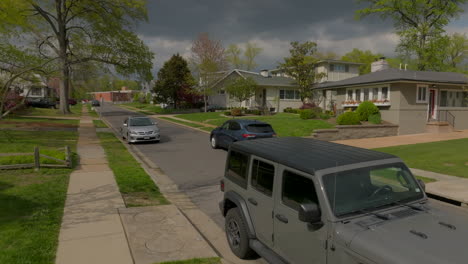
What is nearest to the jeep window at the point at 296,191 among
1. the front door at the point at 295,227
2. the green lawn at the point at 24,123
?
the front door at the point at 295,227

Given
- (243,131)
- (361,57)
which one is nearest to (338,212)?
(243,131)

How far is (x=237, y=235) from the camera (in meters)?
5.02

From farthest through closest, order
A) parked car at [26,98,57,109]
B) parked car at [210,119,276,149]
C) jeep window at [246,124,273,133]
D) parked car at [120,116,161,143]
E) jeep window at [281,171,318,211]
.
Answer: parked car at [26,98,57,109]
parked car at [120,116,161,143]
jeep window at [246,124,273,133]
parked car at [210,119,276,149]
jeep window at [281,171,318,211]

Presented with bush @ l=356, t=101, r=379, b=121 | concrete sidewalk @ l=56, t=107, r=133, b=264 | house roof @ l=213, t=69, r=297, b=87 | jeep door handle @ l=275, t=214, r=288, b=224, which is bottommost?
concrete sidewalk @ l=56, t=107, r=133, b=264

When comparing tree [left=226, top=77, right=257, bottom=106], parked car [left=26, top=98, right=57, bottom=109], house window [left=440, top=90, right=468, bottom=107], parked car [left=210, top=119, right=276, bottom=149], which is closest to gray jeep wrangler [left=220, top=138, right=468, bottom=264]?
parked car [left=210, top=119, right=276, bottom=149]

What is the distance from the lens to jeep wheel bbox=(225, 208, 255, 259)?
4.71 m

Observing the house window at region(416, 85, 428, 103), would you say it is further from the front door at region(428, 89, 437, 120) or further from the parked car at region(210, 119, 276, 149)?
the parked car at region(210, 119, 276, 149)

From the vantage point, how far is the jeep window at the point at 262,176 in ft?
13.8

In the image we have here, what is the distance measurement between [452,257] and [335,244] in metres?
0.97

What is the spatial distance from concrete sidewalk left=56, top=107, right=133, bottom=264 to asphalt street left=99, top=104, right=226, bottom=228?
1.95 m

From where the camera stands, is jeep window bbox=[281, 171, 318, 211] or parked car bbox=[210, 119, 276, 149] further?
parked car bbox=[210, 119, 276, 149]

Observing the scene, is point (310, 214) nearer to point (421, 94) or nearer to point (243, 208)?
point (243, 208)

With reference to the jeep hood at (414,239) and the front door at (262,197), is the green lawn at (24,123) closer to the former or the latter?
the front door at (262,197)

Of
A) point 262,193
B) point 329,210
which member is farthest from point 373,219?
point 262,193
